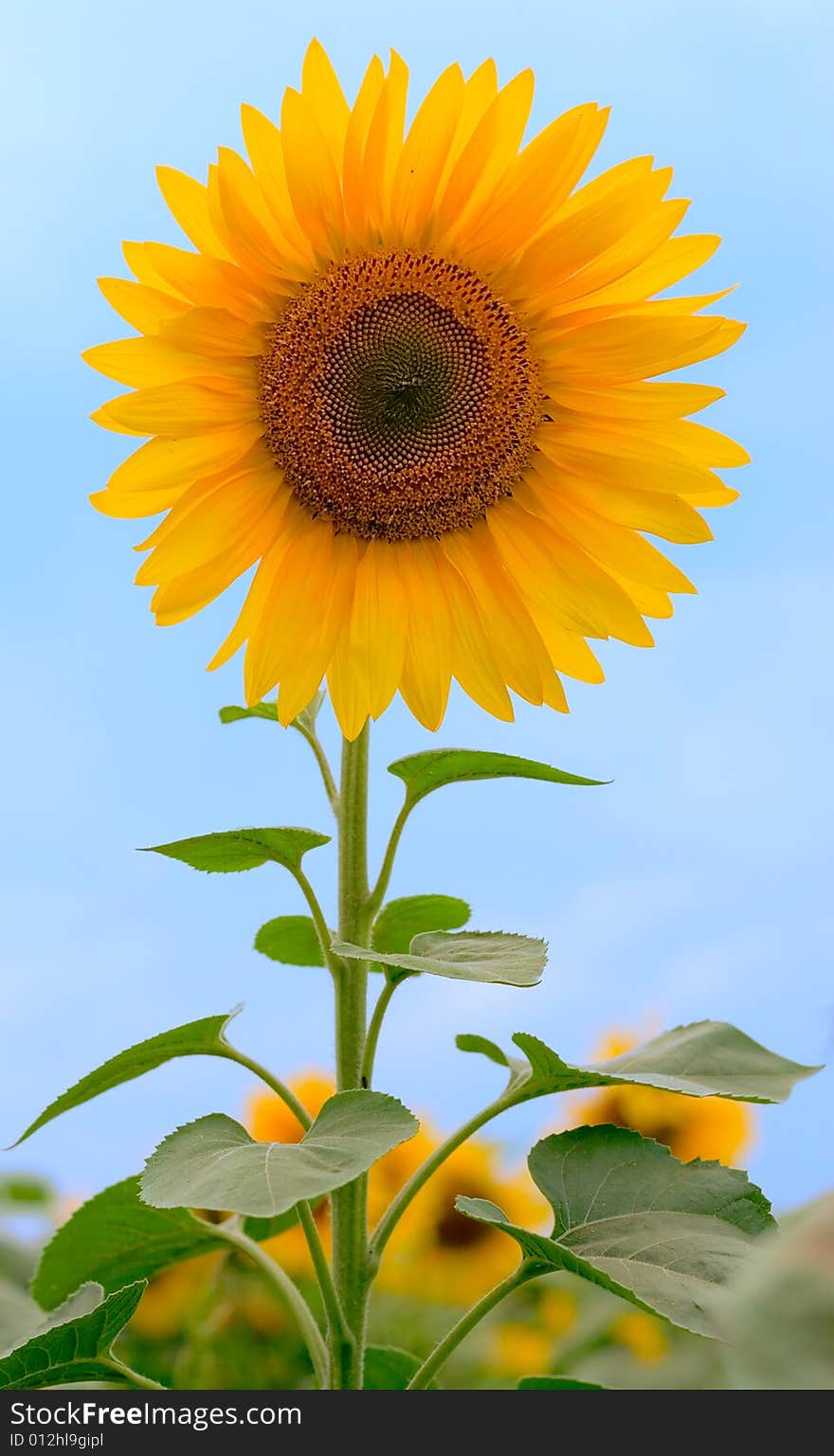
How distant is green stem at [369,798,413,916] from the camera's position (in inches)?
57.0

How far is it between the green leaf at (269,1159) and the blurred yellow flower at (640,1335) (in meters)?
1.52

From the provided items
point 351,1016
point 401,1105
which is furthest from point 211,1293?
point 401,1105

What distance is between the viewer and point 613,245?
60.2 inches

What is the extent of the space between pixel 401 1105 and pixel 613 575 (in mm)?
699

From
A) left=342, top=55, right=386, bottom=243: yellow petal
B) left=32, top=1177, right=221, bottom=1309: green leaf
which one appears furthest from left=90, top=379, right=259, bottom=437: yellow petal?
left=32, top=1177, right=221, bottom=1309: green leaf

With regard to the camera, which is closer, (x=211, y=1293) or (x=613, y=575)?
(x=613, y=575)

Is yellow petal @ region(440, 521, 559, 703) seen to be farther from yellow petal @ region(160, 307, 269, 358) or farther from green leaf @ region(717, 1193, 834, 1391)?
green leaf @ region(717, 1193, 834, 1391)

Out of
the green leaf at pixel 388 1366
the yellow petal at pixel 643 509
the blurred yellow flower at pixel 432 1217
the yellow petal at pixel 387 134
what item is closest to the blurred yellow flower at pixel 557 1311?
the blurred yellow flower at pixel 432 1217

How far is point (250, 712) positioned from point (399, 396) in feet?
1.39

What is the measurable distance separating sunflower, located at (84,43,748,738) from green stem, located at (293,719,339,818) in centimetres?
7

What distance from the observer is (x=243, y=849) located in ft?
4.68

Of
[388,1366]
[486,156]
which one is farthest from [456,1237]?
[486,156]

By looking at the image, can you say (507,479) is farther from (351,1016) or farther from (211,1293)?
(211,1293)

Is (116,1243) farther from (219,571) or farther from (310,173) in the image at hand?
(310,173)
